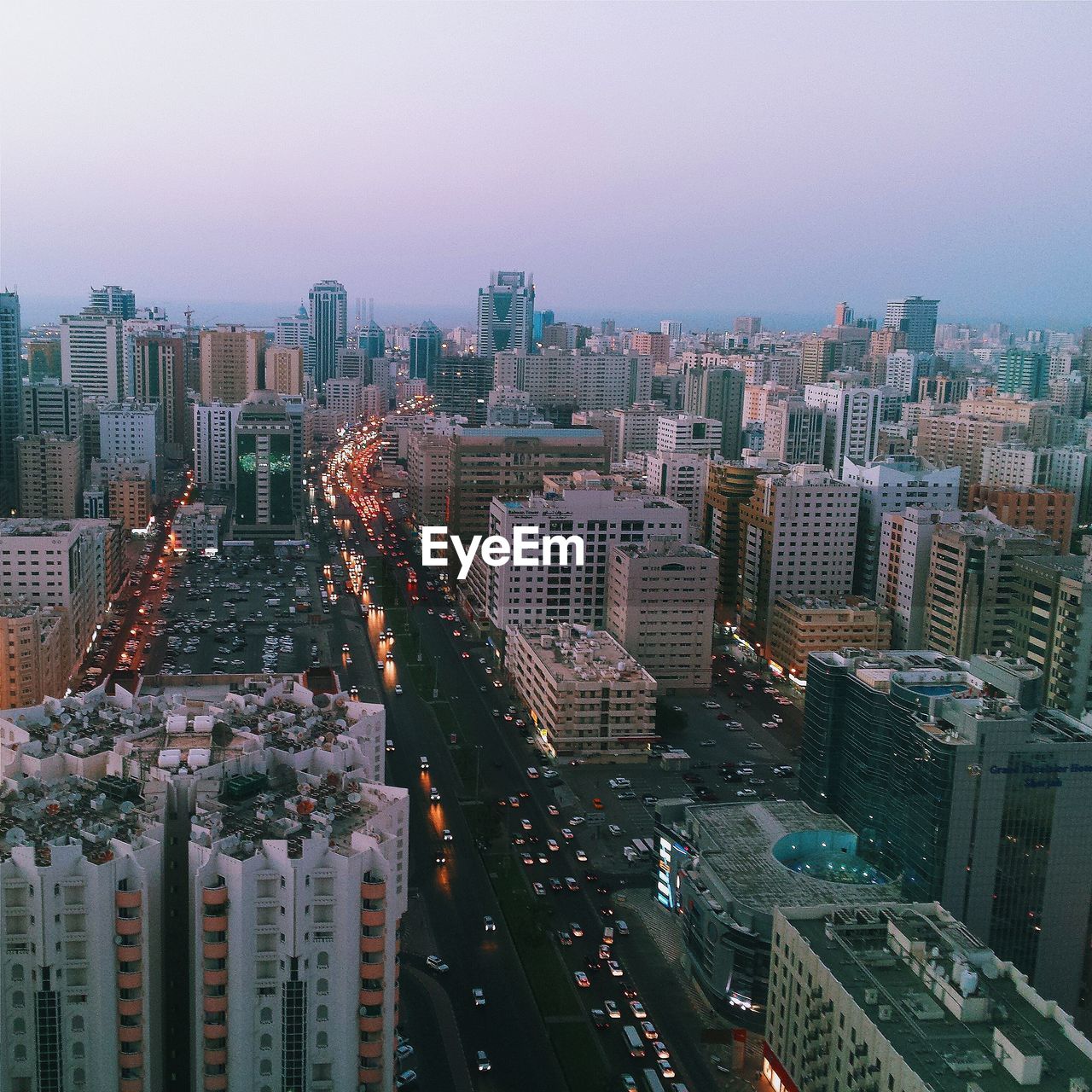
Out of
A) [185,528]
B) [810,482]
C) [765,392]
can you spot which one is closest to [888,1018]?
[810,482]

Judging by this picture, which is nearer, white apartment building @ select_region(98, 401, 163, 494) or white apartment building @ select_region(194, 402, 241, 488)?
white apartment building @ select_region(98, 401, 163, 494)

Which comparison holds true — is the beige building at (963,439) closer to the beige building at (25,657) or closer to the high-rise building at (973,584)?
the high-rise building at (973,584)

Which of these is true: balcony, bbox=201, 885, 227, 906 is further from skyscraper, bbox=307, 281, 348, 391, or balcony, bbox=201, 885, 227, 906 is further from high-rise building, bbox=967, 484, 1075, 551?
skyscraper, bbox=307, 281, 348, 391

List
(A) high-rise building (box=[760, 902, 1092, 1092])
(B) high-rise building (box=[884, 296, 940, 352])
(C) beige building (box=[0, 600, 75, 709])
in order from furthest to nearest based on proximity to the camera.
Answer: (B) high-rise building (box=[884, 296, 940, 352]) < (C) beige building (box=[0, 600, 75, 709]) < (A) high-rise building (box=[760, 902, 1092, 1092])

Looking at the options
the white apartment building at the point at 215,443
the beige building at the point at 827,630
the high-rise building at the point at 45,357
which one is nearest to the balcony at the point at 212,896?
the beige building at the point at 827,630

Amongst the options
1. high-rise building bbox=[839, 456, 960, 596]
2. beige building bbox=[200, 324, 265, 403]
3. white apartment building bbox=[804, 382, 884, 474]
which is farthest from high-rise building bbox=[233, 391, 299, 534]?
beige building bbox=[200, 324, 265, 403]

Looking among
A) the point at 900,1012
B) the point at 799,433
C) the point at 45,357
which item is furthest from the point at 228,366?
the point at 900,1012

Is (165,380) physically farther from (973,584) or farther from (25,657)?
(973,584)
